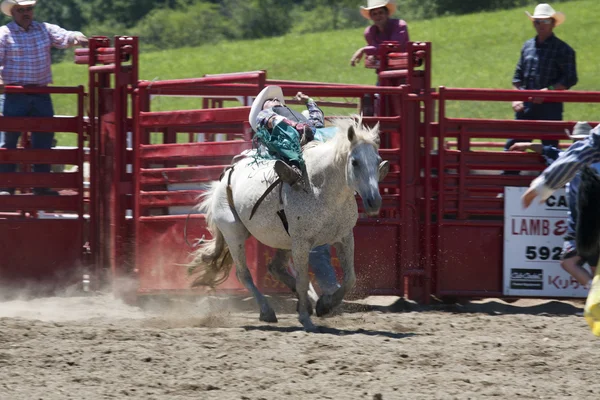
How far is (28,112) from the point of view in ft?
30.4

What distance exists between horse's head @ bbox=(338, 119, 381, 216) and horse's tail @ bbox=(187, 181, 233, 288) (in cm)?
150

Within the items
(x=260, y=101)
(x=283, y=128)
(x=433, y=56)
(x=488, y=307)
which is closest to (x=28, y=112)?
(x=260, y=101)

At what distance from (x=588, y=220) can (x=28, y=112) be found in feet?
18.2

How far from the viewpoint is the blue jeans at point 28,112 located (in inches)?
364

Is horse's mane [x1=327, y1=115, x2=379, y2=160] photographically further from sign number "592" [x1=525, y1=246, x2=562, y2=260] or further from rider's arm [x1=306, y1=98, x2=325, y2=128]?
sign number "592" [x1=525, y1=246, x2=562, y2=260]

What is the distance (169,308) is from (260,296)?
4.48 feet

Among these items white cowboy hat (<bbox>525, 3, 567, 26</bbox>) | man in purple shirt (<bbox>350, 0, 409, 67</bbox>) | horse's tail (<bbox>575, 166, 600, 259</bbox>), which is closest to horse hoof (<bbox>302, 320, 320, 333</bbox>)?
horse's tail (<bbox>575, 166, 600, 259</bbox>)

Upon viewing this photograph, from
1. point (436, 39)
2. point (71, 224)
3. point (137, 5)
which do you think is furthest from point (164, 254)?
point (137, 5)

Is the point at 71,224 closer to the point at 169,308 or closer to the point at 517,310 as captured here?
the point at 169,308

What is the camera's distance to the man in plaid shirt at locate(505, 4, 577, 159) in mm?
9266

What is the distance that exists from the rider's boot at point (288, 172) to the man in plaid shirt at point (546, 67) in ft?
10.2

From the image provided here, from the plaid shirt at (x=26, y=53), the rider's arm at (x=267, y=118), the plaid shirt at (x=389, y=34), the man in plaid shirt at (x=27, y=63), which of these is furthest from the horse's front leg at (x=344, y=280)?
the plaid shirt at (x=26, y=53)

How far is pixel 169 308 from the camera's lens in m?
8.60

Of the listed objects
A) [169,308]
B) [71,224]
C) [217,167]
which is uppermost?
[217,167]
